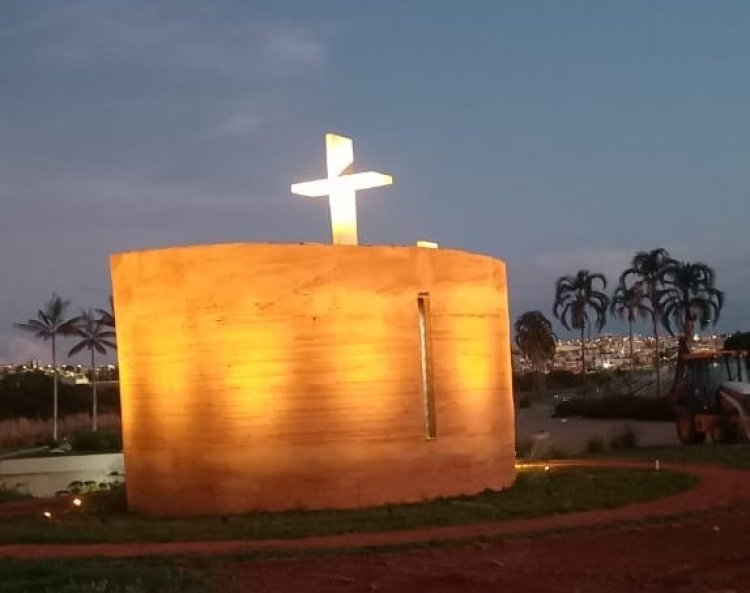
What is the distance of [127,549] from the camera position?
13891 millimetres

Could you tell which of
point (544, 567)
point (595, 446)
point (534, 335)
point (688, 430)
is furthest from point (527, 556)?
point (534, 335)

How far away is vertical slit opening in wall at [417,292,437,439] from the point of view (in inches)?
706

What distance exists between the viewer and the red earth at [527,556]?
11.0 m

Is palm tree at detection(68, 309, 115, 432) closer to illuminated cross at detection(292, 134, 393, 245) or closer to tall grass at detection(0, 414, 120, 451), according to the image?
tall grass at detection(0, 414, 120, 451)

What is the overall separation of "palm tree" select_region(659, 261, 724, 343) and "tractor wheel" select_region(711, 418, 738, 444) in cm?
2935

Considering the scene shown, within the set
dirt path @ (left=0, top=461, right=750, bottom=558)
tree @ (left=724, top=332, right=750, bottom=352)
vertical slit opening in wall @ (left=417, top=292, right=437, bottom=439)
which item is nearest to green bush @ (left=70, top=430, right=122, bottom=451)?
vertical slit opening in wall @ (left=417, top=292, right=437, bottom=439)

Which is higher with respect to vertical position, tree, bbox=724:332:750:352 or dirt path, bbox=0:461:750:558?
tree, bbox=724:332:750:352

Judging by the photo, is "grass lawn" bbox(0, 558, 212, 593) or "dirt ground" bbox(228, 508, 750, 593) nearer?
"grass lawn" bbox(0, 558, 212, 593)

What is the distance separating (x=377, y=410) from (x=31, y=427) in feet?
131

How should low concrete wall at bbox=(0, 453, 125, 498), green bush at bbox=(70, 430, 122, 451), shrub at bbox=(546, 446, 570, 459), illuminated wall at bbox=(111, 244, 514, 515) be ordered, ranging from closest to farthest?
illuminated wall at bbox=(111, 244, 514, 515)
low concrete wall at bbox=(0, 453, 125, 498)
shrub at bbox=(546, 446, 570, 459)
green bush at bbox=(70, 430, 122, 451)

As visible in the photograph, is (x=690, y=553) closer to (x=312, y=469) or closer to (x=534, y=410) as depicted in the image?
(x=312, y=469)

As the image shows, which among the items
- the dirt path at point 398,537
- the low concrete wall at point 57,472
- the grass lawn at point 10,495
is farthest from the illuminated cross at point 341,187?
the low concrete wall at point 57,472

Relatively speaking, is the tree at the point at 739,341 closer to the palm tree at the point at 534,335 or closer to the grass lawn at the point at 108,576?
the palm tree at the point at 534,335

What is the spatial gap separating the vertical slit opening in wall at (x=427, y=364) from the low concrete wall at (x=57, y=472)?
11.3 metres
